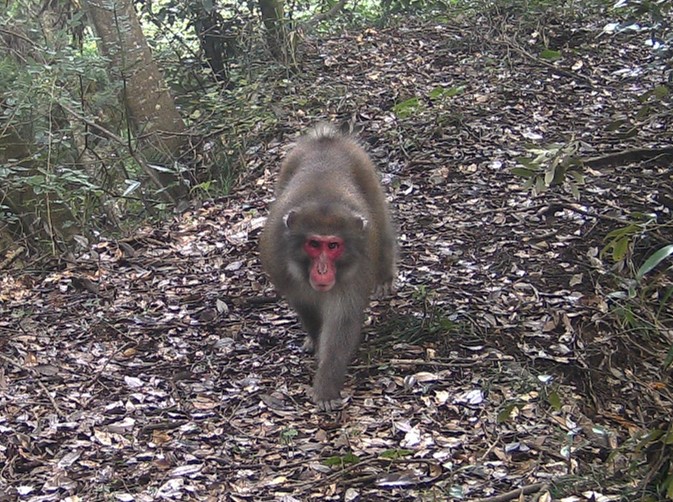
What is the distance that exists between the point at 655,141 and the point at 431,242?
6.95ft

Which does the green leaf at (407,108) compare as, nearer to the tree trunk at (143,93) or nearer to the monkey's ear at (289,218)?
the tree trunk at (143,93)

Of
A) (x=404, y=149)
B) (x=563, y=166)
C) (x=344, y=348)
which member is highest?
(x=563, y=166)

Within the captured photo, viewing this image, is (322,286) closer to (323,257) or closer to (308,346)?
(323,257)

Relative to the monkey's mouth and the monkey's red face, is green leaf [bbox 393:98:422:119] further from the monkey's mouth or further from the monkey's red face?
the monkey's mouth

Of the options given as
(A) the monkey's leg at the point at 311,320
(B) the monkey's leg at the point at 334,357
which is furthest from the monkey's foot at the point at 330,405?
(A) the monkey's leg at the point at 311,320

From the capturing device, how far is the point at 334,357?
495 cm

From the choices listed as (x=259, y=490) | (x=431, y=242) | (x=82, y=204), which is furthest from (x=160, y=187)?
(x=259, y=490)

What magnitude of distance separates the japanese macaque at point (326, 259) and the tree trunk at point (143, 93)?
2996 mm

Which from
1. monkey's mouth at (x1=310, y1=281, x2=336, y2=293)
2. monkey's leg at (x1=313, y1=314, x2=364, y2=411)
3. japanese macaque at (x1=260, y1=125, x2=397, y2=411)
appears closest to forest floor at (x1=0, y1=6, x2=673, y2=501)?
monkey's leg at (x1=313, y1=314, x2=364, y2=411)

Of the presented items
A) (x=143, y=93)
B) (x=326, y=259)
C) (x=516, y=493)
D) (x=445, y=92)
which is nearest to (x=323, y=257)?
(x=326, y=259)

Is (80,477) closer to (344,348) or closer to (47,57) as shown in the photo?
(344,348)

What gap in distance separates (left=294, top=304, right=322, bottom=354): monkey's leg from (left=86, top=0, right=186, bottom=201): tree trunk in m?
3.04

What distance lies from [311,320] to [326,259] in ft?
1.94

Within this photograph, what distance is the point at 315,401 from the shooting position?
16.2 ft
